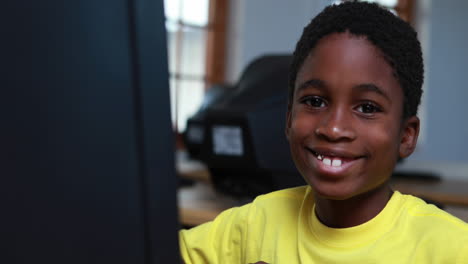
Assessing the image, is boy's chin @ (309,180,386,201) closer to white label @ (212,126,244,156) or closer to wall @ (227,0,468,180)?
white label @ (212,126,244,156)

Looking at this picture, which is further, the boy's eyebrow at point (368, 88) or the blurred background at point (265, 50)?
the blurred background at point (265, 50)

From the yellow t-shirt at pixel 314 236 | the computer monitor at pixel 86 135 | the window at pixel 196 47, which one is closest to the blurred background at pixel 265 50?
the window at pixel 196 47

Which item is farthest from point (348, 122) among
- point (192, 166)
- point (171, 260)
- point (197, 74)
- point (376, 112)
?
point (197, 74)

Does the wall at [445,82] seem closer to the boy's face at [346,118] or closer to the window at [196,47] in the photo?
the window at [196,47]

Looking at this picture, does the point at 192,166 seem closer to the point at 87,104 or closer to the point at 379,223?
the point at 379,223

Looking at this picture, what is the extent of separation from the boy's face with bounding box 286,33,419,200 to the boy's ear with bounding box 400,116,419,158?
2cm

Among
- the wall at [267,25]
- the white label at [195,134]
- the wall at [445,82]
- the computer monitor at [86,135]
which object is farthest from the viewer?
the wall at [445,82]

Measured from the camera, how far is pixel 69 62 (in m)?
0.34

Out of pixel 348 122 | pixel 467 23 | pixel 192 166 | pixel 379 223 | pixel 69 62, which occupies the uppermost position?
pixel 69 62

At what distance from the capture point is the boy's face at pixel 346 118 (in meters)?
0.65

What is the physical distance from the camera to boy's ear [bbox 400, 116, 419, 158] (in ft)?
2.36

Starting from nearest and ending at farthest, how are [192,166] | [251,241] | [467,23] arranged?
[251,241], [192,166], [467,23]

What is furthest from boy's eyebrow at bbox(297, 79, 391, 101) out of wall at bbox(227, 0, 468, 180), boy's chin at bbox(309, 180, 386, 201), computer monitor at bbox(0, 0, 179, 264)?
wall at bbox(227, 0, 468, 180)

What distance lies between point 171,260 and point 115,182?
58mm
